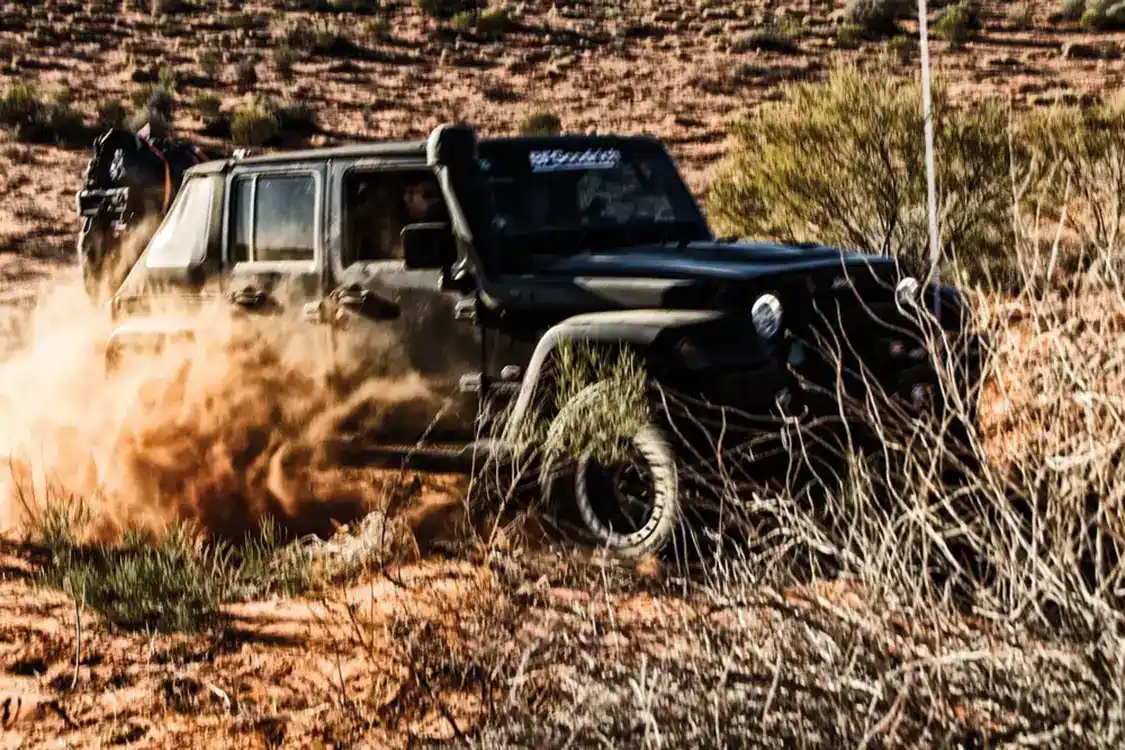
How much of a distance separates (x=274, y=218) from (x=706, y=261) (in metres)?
2.25

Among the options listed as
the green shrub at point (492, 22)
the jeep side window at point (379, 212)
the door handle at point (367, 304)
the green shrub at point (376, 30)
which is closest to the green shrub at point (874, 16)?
the green shrub at point (492, 22)

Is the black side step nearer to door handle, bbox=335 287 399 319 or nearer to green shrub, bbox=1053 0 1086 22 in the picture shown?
door handle, bbox=335 287 399 319

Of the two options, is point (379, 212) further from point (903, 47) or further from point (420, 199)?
point (903, 47)

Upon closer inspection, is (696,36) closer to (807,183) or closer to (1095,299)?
(807,183)

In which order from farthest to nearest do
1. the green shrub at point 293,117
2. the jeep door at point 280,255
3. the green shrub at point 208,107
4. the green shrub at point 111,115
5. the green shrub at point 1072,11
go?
1. the green shrub at point 1072,11
2. the green shrub at point 208,107
3. the green shrub at point 293,117
4. the green shrub at point 111,115
5. the jeep door at point 280,255

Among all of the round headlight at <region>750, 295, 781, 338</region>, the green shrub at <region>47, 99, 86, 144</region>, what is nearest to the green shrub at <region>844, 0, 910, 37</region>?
the green shrub at <region>47, 99, 86, 144</region>

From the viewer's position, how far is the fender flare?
4.52 m

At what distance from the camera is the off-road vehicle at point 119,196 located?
7.35 meters

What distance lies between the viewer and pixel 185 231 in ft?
20.8

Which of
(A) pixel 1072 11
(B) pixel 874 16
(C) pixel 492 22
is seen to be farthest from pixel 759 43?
(A) pixel 1072 11

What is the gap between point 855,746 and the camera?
8.43ft

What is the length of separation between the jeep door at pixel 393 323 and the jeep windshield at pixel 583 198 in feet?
1.04

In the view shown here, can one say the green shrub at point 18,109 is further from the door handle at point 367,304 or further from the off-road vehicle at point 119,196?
the door handle at point 367,304

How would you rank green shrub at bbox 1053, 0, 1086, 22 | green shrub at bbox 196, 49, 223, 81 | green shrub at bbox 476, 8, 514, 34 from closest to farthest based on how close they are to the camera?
green shrub at bbox 196, 49, 223, 81
green shrub at bbox 1053, 0, 1086, 22
green shrub at bbox 476, 8, 514, 34
